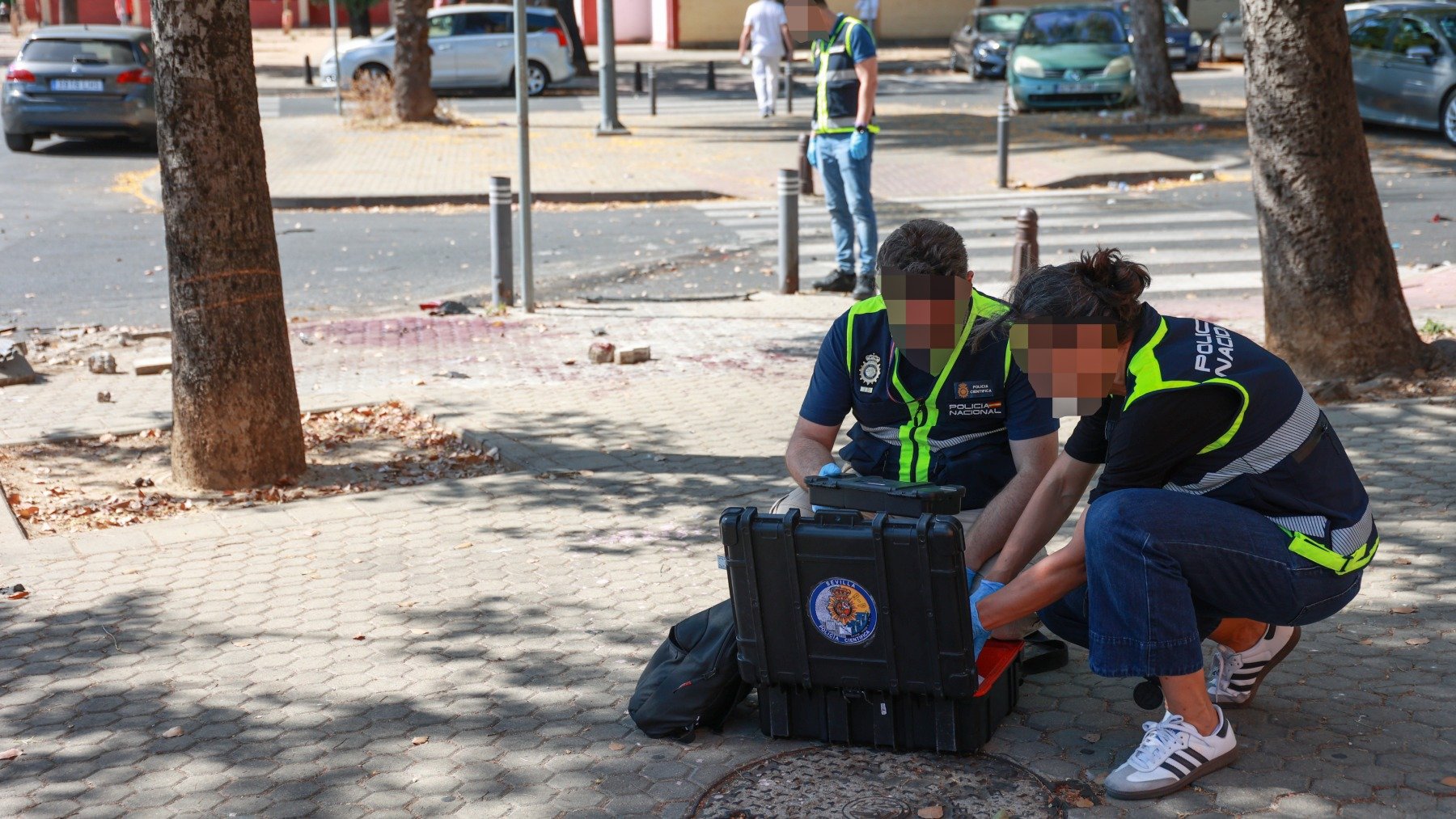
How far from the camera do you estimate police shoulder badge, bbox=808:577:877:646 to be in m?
3.57

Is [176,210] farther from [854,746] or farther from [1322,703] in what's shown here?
[1322,703]

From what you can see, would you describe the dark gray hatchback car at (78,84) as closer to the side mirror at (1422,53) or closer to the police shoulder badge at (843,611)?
the side mirror at (1422,53)

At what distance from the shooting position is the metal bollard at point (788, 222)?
10.9 meters

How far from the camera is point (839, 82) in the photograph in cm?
986

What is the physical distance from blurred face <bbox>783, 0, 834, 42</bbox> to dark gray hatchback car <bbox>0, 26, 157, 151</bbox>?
12.7 metres

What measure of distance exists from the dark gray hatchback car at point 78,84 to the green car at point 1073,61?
12936mm

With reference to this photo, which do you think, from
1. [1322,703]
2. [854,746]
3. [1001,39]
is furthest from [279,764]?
[1001,39]

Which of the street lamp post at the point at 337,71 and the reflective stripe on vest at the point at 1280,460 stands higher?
the street lamp post at the point at 337,71

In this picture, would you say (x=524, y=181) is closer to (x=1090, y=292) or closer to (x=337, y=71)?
(x=1090, y=292)

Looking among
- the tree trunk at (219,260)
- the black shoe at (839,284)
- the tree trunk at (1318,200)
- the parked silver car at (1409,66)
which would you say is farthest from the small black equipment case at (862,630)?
the parked silver car at (1409,66)

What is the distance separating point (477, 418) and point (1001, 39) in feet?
87.0

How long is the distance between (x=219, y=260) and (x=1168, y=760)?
4462 millimetres

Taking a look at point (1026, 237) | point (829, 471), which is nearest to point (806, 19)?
point (1026, 237)

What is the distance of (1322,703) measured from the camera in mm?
3967
